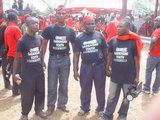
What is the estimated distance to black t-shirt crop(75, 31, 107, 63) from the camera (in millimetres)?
3691

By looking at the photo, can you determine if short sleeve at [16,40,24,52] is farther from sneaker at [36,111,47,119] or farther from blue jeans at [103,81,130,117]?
blue jeans at [103,81,130,117]

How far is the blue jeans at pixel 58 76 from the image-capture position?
3.90 m

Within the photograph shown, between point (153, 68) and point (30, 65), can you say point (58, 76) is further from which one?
point (153, 68)

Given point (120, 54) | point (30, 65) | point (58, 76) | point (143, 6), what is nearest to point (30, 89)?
point (30, 65)

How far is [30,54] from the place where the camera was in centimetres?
352

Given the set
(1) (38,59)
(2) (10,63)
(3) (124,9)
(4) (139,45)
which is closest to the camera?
(4) (139,45)

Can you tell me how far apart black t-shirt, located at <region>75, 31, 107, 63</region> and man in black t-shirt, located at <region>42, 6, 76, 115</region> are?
0.83 ft

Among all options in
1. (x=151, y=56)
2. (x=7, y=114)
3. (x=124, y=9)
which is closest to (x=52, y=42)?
(x=7, y=114)

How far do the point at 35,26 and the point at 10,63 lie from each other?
5.23 ft

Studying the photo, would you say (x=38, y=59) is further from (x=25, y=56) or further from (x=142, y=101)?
(x=142, y=101)

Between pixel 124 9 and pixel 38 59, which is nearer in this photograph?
pixel 38 59

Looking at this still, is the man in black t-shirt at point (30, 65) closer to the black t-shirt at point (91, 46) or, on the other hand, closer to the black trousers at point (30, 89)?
the black trousers at point (30, 89)

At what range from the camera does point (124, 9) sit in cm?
1523

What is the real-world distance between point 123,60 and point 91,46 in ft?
1.97
